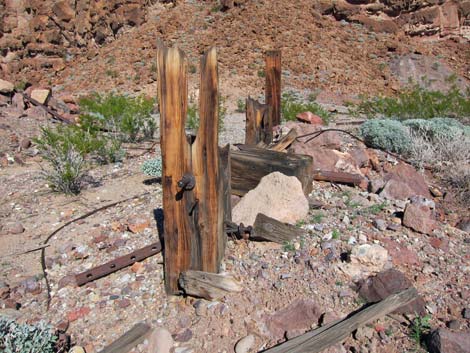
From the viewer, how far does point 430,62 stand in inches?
757

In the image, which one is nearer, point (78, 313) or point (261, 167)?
point (78, 313)

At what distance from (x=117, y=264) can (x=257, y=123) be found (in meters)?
2.58

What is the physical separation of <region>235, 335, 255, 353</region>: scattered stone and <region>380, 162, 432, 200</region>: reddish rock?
240 cm

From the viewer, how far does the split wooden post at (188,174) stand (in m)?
2.66

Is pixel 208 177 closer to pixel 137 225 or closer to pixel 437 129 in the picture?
pixel 137 225

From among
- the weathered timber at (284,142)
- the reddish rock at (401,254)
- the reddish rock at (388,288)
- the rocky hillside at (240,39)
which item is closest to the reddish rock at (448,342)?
the reddish rock at (388,288)

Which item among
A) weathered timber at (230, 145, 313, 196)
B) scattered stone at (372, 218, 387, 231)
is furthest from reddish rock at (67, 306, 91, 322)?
scattered stone at (372, 218, 387, 231)

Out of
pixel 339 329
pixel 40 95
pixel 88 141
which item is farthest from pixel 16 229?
pixel 40 95

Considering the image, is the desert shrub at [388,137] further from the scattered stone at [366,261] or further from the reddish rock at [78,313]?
the reddish rock at [78,313]

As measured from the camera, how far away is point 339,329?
2.61m

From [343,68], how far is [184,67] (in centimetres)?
1647

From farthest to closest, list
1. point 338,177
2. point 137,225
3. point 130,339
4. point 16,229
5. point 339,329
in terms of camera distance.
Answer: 1. point 338,177
2. point 16,229
3. point 137,225
4. point 130,339
5. point 339,329

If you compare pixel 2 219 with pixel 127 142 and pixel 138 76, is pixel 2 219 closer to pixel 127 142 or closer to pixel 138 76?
→ pixel 127 142

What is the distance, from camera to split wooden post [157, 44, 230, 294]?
8.73ft
